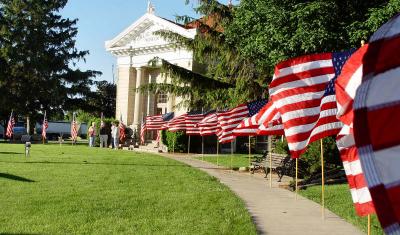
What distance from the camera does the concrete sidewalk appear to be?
811 centimetres

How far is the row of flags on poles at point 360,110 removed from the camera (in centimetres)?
179

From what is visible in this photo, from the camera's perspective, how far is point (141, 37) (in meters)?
48.2

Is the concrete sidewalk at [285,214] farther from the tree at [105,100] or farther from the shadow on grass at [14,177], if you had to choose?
the tree at [105,100]

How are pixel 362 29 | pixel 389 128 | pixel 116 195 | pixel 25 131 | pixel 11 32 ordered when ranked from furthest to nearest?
1. pixel 25 131
2. pixel 11 32
3. pixel 362 29
4. pixel 116 195
5. pixel 389 128

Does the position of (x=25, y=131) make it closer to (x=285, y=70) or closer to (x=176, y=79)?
(x=176, y=79)

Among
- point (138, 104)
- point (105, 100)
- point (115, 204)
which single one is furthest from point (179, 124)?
point (105, 100)

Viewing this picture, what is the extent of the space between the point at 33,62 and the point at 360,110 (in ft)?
173

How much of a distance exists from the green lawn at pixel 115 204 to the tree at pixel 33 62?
3871 cm

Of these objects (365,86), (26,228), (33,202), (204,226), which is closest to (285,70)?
(204,226)

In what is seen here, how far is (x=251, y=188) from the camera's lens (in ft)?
45.1

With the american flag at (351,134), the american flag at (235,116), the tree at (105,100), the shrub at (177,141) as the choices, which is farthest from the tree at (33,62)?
the american flag at (351,134)

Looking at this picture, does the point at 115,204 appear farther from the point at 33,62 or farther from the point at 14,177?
the point at 33,62

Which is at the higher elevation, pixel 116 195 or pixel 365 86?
pixel 365 86

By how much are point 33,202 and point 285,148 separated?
12.2 meters
